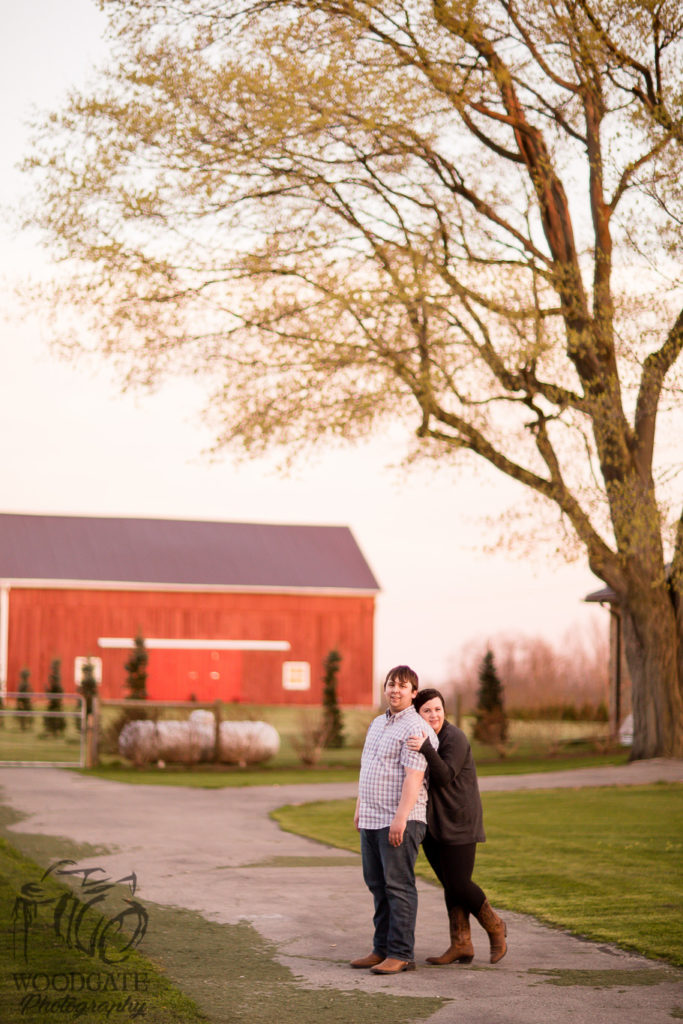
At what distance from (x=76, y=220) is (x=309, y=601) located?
29421 millimetres

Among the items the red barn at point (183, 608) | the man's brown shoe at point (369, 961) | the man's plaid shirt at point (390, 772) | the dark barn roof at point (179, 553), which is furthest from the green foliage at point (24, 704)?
the man's plaid shirt at point (390, 772)

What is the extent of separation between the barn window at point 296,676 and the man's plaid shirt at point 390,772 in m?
41.8

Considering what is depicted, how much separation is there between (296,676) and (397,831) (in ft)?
139

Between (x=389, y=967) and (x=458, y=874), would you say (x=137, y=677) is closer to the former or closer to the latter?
(x=458, y=874)

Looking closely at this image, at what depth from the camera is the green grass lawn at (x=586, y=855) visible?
835 centimetres

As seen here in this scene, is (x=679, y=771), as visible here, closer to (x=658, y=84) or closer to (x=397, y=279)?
(x=397, y=279)

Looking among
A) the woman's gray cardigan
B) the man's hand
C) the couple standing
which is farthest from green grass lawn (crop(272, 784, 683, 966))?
the man's hand

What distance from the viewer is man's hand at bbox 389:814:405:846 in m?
6.51

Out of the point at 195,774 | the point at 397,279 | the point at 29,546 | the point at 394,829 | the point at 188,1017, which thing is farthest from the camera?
the point at 29,546

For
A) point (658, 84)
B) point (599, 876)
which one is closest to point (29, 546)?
point (658, 84)

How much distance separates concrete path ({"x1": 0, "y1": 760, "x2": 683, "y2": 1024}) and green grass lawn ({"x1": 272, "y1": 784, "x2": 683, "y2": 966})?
37 centimetres

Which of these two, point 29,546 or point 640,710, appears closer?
point 640,710

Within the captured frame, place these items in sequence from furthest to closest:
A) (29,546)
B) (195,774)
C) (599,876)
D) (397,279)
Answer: (29,546) → (195,774) → (397,279) → (599,876)

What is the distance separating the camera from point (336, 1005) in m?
5.88
